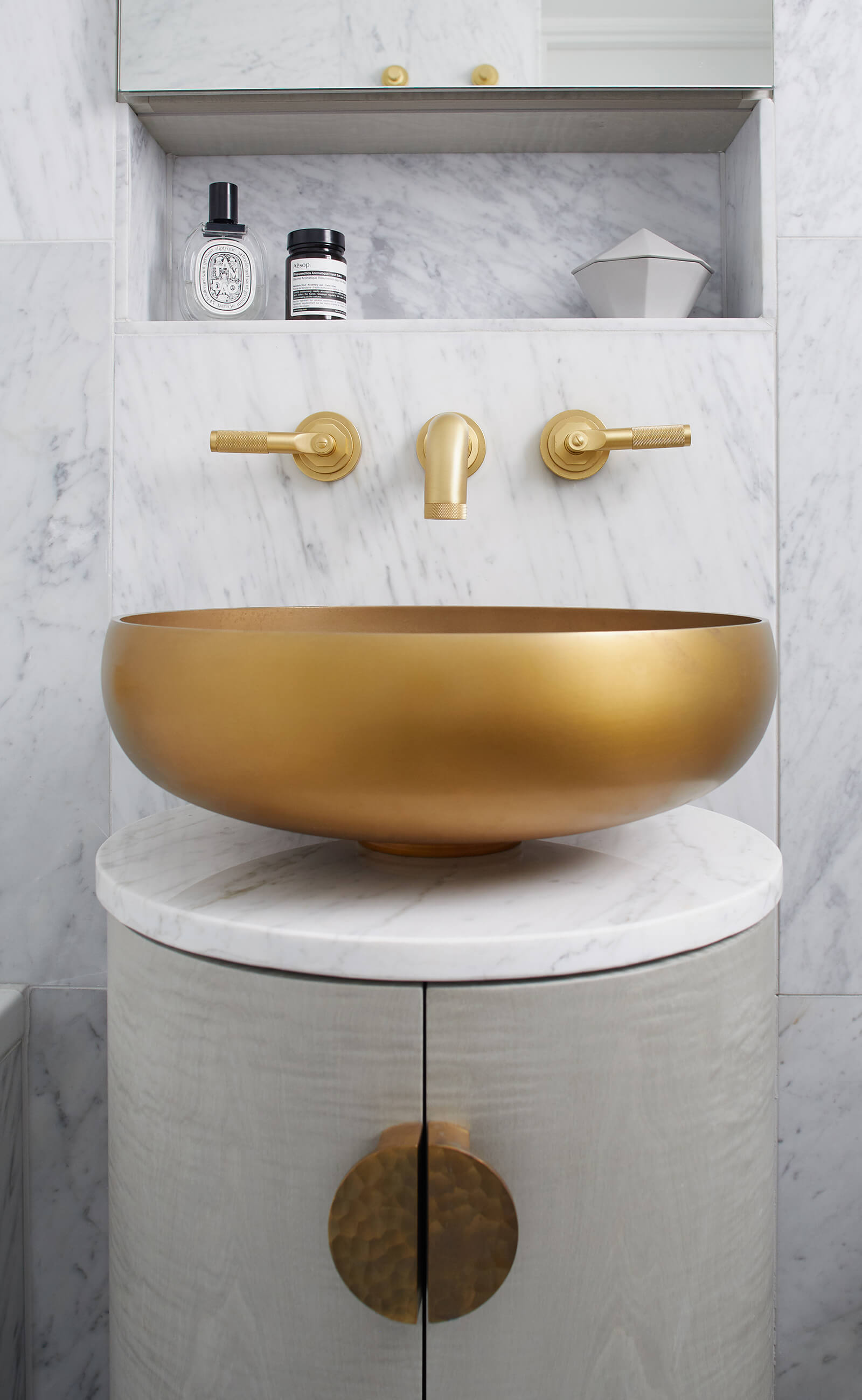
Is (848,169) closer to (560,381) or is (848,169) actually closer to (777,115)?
(777,115)

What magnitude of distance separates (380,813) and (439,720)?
0.07 m

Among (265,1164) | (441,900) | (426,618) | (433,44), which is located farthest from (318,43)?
(265,1164)

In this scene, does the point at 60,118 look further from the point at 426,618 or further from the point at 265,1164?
the point at 265,1164

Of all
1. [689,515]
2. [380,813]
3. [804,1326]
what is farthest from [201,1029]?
[804,1326]

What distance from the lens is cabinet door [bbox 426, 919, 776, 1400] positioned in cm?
49

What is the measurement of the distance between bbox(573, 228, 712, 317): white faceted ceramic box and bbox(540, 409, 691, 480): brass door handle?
4.6 inches

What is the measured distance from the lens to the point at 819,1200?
1006mm

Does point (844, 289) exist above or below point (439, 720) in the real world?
above

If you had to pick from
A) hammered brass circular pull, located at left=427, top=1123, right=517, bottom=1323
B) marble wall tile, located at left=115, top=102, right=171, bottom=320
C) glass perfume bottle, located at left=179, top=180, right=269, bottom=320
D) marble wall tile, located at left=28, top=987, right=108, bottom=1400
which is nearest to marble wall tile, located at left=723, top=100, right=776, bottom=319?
glass perfume bottle, located at left=179, top=180, right=269, bottom=320

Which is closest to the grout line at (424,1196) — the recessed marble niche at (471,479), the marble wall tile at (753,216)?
the recessed marble niche at (471,479)

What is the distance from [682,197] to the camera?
1.07 m

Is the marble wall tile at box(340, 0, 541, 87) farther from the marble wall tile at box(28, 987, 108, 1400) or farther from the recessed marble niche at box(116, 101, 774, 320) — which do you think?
the marble wall tile at box(28, 987, 108, 1400)

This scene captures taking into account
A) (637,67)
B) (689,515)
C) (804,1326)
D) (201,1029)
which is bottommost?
(804,1326)

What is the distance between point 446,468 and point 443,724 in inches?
14.5
